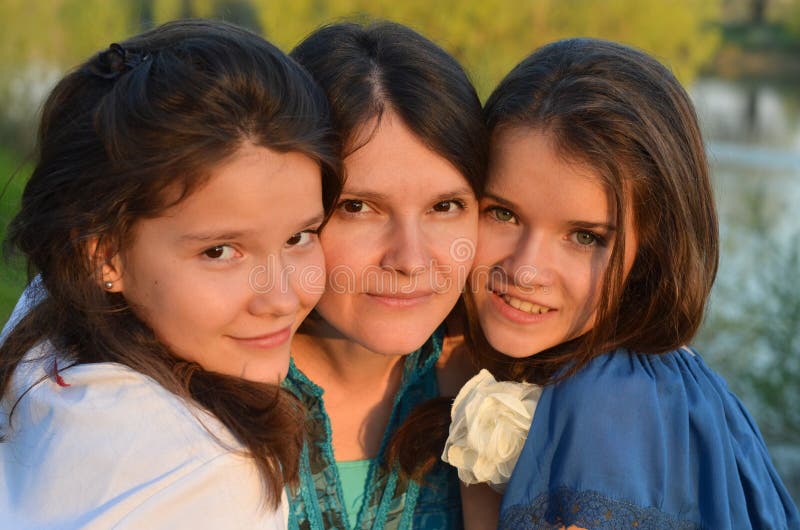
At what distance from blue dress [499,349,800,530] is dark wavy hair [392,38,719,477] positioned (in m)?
0.12

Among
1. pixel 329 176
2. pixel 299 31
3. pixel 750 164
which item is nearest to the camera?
pixel 329 176

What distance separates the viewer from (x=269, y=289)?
1.98m

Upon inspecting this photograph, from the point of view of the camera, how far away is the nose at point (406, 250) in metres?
2.15

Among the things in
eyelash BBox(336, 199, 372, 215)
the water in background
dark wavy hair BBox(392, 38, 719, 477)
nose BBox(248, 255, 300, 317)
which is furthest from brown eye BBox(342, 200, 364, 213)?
the water in background

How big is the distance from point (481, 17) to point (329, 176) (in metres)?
4.98

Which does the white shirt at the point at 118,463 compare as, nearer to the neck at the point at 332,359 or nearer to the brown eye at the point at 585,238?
the neck at the point at 332,359

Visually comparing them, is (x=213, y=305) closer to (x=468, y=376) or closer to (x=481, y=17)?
(x=468, y=376)

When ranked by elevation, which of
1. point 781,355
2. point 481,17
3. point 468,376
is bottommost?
→ point 781,355

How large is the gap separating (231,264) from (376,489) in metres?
0.86

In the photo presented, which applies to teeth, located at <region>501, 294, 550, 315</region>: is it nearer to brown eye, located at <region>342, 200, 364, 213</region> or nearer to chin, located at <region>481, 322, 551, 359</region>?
chin, located at <region>481, 322, 551, 359</region>

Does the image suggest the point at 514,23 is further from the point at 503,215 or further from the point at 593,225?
the point at 593,225

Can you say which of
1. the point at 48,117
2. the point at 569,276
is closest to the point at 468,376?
the point at 569,276

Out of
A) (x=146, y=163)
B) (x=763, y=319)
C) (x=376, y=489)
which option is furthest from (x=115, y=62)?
(x=763, y=319)

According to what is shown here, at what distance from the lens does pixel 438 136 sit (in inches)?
85.7
